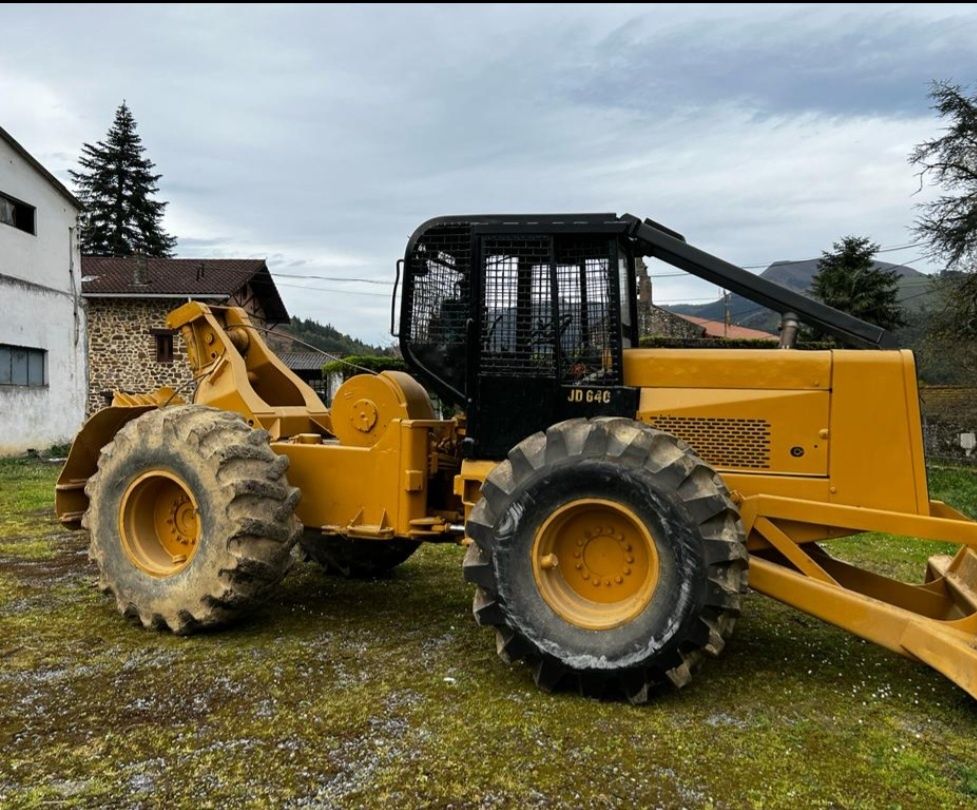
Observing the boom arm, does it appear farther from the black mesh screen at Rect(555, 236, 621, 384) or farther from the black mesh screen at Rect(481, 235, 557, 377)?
the black mesh screen at Rect(481, 235, 557, 377)

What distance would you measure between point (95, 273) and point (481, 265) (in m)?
27.1

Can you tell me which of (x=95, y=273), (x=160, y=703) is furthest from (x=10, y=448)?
(x=160, y=703)

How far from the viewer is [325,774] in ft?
10.4

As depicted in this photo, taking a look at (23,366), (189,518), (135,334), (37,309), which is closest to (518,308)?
(189,518)

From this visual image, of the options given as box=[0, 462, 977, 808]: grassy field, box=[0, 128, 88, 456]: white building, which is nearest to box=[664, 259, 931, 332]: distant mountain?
box=[0, 462, 977, 808]: grassy field

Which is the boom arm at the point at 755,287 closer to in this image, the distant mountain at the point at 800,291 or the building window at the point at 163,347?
the distant mountain at the point at 800,291

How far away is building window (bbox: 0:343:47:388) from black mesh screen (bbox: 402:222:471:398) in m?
16.3

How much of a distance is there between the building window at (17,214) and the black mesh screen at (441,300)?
16.7 m

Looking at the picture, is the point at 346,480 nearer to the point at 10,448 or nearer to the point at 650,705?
the point at 650,705

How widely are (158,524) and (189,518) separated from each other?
10.3 inches

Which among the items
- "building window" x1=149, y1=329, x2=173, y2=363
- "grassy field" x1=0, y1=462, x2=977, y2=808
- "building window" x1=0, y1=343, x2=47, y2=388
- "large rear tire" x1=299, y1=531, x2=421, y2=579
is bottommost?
"grassy field" x1=0, y1=462, x2=977, y2=808

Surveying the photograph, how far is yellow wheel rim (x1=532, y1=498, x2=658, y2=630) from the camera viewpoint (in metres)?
3.97

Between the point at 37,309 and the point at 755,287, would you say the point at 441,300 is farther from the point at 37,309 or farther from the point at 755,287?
the point at 37,309

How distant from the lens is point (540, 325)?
183 inches
